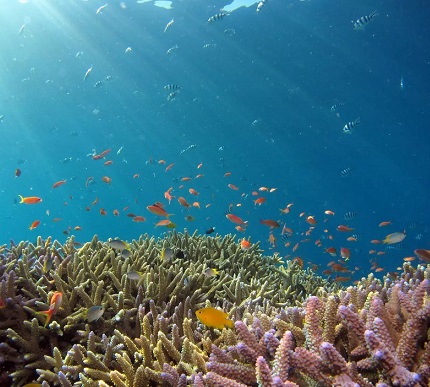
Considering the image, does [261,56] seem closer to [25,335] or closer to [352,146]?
[352,146]

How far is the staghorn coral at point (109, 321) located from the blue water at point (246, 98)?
23.2ft

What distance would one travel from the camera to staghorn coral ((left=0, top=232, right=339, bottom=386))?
2.96 m

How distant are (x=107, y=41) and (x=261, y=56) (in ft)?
48.7

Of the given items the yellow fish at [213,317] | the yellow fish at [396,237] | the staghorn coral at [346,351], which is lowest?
the staghorn coral at [346,351]

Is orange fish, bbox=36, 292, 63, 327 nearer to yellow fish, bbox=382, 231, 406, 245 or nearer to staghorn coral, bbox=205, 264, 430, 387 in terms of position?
staghorn coral, bbox=205, 264, 430, 387

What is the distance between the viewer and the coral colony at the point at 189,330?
204cm

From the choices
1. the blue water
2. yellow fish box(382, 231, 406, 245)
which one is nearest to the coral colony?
yellow fish box(382, 231, 406, 245)

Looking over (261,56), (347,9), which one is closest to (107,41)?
(261,56)

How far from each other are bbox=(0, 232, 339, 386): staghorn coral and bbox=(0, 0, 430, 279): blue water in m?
7.08

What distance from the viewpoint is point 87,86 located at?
39.9m

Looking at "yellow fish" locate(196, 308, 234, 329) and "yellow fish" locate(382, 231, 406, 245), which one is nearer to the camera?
"yellow fish" locate(196, 308, 234, 329)

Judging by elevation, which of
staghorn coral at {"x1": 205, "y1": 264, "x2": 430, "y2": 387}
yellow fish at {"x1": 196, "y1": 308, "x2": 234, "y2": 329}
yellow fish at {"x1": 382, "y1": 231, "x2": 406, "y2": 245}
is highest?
yellow fish at {"x1": 382, "y1": 231, "x2": 406, "y2": 245}

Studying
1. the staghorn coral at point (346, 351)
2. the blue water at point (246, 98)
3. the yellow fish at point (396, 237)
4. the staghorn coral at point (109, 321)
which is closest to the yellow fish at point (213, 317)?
the staghorn coral at point (109, 321)

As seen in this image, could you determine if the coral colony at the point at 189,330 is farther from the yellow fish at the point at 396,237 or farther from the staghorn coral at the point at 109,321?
the yellow fish at the point at 396,237
